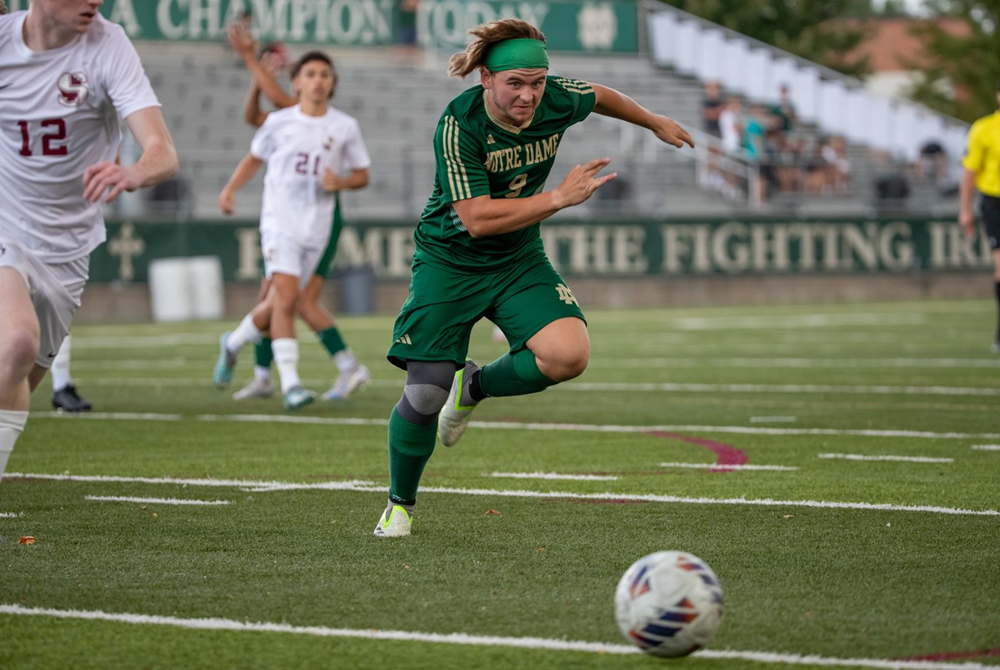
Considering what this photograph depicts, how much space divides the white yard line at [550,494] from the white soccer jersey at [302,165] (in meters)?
4.12

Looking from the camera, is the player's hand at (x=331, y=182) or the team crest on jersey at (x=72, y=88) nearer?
the team crest on jersey at (x=72, y=88)

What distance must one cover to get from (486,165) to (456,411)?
1.20 meters

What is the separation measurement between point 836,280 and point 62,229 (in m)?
24.8

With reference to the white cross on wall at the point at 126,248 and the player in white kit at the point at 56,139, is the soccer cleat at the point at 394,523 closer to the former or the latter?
the player in white kit at the point at 56,139

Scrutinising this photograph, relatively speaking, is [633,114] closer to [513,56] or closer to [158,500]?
[513,56]

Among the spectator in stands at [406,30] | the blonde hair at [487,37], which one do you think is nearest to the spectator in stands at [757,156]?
the spectator in stands at [406,30]

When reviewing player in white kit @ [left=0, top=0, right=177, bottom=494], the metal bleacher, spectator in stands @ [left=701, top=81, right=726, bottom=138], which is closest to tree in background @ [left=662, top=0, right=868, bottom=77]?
Answer: the metal bleacher

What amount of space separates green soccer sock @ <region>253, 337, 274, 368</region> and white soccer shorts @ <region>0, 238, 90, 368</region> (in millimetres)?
5312

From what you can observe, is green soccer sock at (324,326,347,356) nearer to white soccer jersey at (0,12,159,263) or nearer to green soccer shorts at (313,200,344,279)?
green soccer shorts at (313,200,344,279)

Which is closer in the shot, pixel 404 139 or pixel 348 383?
pixel 348 383

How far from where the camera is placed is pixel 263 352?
11.8 metres

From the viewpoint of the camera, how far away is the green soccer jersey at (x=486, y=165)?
588 centimetres

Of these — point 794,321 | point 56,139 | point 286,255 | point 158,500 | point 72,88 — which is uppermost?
point 72,88

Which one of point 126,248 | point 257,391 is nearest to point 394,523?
point 257,391
